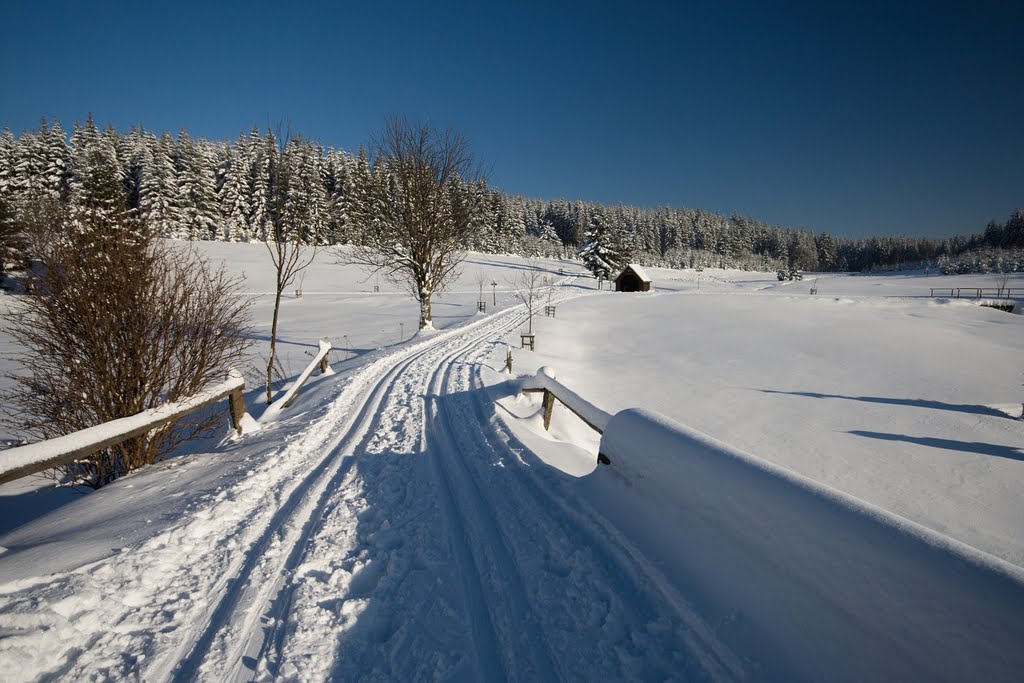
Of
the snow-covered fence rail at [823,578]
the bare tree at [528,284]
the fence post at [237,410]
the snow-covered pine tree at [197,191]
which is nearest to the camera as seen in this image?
the snow-covered fence rail at [823,578]

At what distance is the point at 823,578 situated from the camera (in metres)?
1.96

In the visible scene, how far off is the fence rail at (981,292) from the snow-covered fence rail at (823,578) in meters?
62.1

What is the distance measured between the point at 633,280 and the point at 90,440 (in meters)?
54.5

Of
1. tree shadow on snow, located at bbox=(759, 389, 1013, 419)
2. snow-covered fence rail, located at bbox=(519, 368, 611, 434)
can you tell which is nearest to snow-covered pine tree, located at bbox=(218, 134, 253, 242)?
snow-covered fence rail, located at bbox=(519, 368, 611, 434)

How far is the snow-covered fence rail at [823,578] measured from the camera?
148cm

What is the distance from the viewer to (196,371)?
6.24 metres

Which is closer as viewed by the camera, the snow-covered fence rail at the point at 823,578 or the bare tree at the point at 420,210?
the snow-covered fence rail at the point at 823,578

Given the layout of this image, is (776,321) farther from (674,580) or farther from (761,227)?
(761,227)

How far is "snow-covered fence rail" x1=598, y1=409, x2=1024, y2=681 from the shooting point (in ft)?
4.85

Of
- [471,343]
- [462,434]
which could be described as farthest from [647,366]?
[462,434]

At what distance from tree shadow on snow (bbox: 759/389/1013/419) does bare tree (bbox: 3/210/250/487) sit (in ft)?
55.7

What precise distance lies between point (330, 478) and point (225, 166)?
243 feet

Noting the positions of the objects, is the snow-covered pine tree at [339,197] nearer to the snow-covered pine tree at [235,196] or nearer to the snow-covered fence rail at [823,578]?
the snow-covered pine tree at [235,196]

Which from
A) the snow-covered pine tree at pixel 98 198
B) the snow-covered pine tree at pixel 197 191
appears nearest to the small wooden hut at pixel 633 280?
the snow-covered pine tree at pixel 98 198
